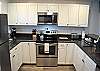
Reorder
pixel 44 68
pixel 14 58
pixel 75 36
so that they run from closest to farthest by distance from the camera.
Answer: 1. pixel 14 58
2. pixel 44 68
3. pixel 75 36

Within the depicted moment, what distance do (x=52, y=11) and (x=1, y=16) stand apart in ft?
8.83

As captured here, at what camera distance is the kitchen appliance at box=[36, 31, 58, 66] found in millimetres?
4938

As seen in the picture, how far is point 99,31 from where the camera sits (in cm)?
541

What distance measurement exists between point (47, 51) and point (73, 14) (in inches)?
62.0

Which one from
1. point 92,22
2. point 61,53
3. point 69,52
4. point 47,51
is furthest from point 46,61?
point 92,22

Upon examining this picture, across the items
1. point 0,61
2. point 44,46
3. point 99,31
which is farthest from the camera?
point 99,31

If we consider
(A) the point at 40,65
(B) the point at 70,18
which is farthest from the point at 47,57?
(B) the point at 70,18

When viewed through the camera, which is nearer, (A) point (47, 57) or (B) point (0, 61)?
(B) point (0, 61)

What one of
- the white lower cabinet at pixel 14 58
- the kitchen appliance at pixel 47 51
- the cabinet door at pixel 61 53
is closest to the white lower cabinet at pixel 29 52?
the kitchen appliance at pixel 47 51

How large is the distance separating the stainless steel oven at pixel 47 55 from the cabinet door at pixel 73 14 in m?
0.97

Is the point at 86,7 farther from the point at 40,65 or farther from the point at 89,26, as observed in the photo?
the point at 40,65

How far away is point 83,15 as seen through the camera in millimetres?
5031

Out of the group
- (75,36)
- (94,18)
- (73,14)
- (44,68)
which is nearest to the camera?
(44,68)

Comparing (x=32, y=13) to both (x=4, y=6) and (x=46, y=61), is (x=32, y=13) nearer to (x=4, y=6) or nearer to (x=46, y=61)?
(x=4, y=6)
